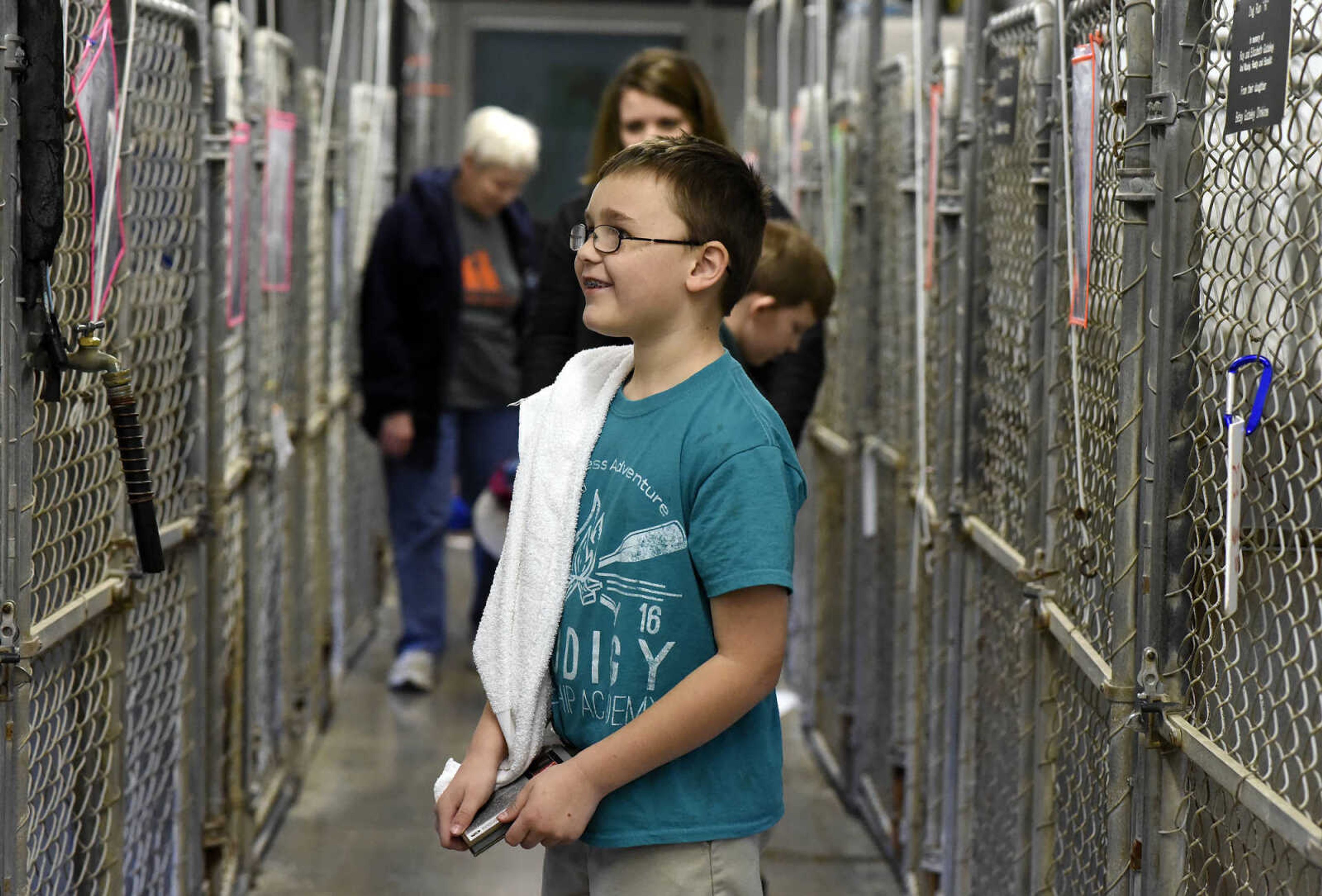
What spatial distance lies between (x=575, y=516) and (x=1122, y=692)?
0.79m

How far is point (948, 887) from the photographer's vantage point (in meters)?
3.64

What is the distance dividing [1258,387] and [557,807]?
968 mm

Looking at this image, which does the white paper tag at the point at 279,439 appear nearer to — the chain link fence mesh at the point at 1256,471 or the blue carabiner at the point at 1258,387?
the chain link fence mesh at the point at 1256,471

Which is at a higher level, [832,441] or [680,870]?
[832,441]

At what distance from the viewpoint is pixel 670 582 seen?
1.98 meters

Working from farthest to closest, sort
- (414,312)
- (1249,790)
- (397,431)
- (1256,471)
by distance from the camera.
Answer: (414,312)
(397,431)
(1256,471)
(1249,790)

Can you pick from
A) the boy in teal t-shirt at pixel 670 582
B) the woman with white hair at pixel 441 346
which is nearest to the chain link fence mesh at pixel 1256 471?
the boy in teal t-shirt at pixel 670 582

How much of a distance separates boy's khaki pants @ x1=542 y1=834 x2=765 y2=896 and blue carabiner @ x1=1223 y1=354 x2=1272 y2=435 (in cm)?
81

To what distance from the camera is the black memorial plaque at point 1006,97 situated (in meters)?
3.23

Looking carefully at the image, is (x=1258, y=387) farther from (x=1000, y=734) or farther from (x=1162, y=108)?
(x=1000, y=734)

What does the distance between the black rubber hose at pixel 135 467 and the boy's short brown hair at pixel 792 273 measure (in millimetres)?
1232

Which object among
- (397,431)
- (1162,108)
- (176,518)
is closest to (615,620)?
(1162,108)

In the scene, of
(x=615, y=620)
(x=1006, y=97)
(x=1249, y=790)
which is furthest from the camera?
(x=1006, y=97)

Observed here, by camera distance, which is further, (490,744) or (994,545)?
(994,545)
